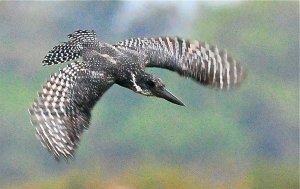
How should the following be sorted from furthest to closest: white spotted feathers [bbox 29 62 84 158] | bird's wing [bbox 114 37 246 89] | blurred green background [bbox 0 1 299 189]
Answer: blurred green background [bbox 0 1 299 189]
bird's wing [bbox 114 37 246 89]
white spotted feathers [bbox 29 62 84 158]

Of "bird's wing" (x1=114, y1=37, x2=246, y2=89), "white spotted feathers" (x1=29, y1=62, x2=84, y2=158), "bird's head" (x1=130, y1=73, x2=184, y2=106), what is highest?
"bird's wing" (x1=114, y1=37, x2=246, y2=89)

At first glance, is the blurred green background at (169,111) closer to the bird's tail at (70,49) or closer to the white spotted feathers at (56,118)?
the bird's tail at (70,49)

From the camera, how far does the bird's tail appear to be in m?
1.67

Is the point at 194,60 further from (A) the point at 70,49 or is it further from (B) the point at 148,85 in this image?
(A) the point at 70,49

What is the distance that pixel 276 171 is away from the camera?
2.13 metres

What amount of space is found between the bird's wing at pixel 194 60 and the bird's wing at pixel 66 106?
0.13 metres

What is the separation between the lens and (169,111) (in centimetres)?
198

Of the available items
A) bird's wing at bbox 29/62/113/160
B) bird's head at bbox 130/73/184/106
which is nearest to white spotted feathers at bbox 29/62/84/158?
bird's wing at bbox 29/62/113/160

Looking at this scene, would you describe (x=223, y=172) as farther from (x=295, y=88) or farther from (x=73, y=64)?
(x=73, y=64)

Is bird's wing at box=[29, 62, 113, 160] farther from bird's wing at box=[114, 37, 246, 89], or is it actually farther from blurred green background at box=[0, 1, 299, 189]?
blurred green background at box=[0, 1, 299, 189]

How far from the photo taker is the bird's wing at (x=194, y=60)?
1631 mm

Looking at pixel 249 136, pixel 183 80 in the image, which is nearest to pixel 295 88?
pixel 249 136

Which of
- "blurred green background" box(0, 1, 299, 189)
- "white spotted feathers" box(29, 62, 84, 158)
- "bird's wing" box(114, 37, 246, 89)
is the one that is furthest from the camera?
"blurred green background" box(0, 1, 299, 189)

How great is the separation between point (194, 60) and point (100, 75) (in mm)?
218
